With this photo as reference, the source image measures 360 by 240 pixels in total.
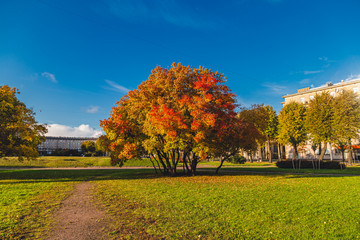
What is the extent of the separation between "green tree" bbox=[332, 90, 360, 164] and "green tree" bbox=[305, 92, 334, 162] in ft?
2.88

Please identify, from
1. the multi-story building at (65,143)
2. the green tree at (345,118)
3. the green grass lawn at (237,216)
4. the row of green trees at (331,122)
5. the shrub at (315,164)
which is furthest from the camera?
the multi-story building at (65,143)

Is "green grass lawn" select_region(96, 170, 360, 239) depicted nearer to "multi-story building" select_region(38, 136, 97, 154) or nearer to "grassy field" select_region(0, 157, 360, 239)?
"grassy field" select_region(0, 157, 360, 239)

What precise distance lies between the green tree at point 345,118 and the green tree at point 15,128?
159 feet

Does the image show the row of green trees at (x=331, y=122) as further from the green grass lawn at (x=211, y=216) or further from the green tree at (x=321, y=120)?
the green grass lawn at (x=211, y=216)

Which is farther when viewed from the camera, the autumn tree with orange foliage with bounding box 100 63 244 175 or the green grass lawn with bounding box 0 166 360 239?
the autumn tree with orange foliage with bounding box 100 63 244 175

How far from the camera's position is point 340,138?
3972 centimetres

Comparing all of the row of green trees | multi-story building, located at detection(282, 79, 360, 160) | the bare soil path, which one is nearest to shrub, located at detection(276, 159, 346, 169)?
the row of green trees

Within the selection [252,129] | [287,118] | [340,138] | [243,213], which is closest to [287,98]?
[287,118]

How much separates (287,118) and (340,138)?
11240mm

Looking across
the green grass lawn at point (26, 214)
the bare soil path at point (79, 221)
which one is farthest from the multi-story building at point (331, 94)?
the green grass lawn at point (26, 214)

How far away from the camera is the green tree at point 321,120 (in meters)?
41.3

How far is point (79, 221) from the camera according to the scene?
8258mm

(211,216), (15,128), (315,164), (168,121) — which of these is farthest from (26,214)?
(315,164)

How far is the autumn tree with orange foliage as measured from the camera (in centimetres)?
1877
